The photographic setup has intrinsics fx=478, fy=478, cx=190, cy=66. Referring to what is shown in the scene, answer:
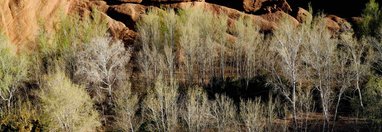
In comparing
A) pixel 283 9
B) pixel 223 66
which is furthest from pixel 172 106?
pixel 283 9

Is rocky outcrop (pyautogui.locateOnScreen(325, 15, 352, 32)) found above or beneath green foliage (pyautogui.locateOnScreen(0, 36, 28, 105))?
above

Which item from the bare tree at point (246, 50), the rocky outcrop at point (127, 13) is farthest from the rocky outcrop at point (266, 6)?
the rocky outcrop at point (127, 13)

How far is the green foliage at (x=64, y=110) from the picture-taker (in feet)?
128

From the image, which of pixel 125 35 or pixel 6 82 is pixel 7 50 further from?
pixel 125 35

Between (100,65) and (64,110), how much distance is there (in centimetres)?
1157

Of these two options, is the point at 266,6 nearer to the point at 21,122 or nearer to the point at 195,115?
the point at 195,115

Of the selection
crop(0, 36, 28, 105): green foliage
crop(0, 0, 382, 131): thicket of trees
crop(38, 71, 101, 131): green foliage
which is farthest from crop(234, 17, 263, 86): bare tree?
crop(0, 36, 28, 105): green foliage

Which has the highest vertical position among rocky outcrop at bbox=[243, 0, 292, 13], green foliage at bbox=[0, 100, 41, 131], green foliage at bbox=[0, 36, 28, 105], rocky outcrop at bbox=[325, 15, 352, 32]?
rocky outcrop at bbox=[243, 0, 292, 13]

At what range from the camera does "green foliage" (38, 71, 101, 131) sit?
3903 centimetres

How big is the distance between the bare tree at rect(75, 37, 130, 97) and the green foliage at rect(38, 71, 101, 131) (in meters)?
6.05

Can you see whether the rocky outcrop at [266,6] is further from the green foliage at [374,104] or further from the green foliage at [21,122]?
the green foliage at [21,122]

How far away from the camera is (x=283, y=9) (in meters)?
69.6

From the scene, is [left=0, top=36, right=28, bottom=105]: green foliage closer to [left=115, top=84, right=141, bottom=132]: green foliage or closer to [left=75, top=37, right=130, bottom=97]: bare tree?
[left=75, top=37, right=130, bottom=97]: bare tree

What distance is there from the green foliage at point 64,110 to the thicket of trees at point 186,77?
91 millimetres
